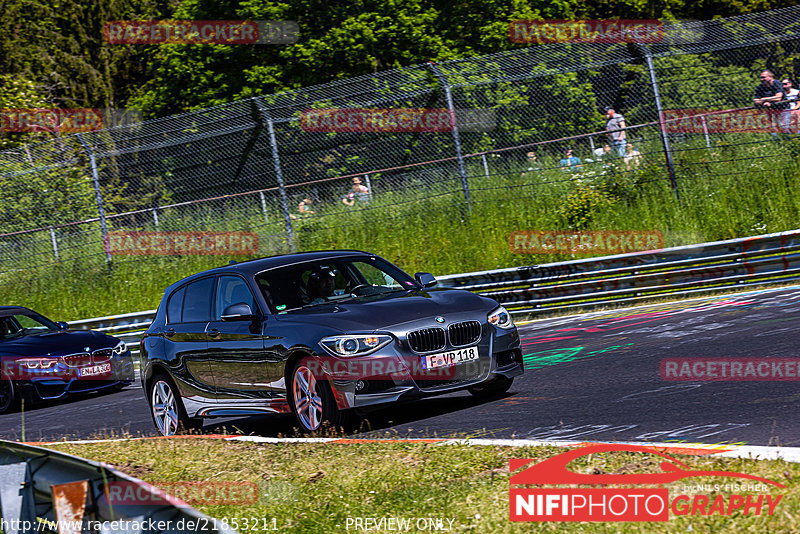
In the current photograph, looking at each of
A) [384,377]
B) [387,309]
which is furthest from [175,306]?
[384,377]

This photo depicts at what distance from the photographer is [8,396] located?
1352 cm

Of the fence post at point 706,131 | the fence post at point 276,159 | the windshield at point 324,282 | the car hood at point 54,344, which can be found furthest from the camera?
the fence post at point 276,159

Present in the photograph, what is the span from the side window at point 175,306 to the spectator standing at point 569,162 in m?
9.60

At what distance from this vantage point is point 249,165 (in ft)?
64.8

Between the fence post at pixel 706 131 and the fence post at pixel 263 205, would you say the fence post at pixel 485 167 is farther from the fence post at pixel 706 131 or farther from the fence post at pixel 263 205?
the fence post at pixel 263 205

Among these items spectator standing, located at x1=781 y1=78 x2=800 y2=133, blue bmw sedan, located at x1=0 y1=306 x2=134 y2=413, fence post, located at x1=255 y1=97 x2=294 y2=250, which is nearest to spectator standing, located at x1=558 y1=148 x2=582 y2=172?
spectator standing, located at x1=781 y1=78 x2=800 y2=133

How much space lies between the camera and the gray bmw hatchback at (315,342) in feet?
25.4

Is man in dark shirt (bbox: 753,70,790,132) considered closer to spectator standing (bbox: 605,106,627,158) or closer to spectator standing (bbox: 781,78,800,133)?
spectator standing (bbox: 781,78,800,133)

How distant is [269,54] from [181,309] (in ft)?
81.9

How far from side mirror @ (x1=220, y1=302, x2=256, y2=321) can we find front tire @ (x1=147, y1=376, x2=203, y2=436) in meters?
1.46

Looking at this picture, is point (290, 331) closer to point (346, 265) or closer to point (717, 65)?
point (346, 265)

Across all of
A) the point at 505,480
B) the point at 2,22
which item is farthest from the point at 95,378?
the point at 2,22

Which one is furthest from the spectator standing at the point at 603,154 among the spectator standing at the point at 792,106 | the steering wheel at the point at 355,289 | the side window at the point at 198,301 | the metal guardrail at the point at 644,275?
the side window at the point at 198,301

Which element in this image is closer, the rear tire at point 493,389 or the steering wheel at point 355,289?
the rear tire at point 493,389
